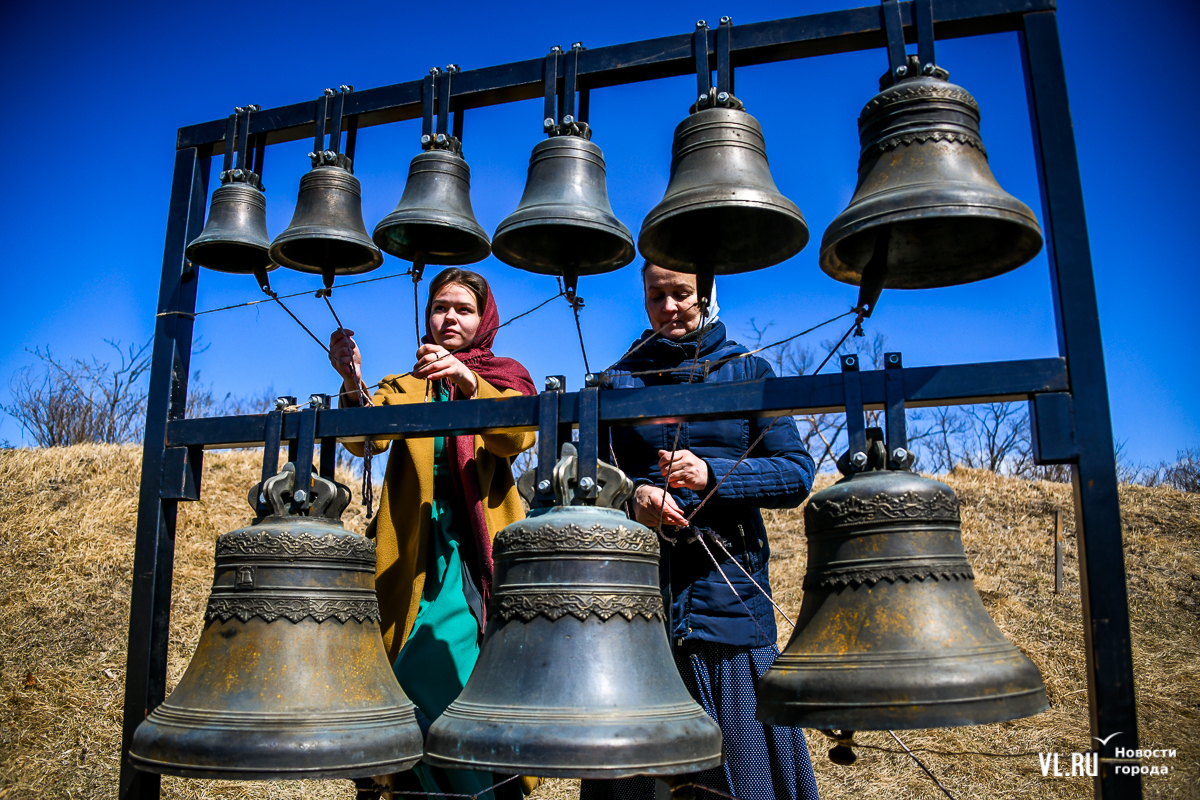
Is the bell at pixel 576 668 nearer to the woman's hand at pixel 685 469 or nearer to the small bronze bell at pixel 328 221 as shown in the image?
the woman's hand at pixel 685 469

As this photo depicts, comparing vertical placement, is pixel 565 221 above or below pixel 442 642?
above

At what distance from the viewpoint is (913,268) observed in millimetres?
2441

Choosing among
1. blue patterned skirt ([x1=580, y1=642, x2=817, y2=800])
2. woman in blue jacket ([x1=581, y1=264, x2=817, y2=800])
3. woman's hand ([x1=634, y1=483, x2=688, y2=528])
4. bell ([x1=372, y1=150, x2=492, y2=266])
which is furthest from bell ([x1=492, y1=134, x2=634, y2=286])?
blue patterned skirt ([x1=580, y1=642, x2=817, y2=800])

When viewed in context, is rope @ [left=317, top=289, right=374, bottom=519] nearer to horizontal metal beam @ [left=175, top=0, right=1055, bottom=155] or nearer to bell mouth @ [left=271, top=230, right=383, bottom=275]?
bell mouth @ [left=271, top=230, right=383, bottom=275]

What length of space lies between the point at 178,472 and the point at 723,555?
6.15 ft

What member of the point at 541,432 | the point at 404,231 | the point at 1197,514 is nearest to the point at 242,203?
the point at 404,231

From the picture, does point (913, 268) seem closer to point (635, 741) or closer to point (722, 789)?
point (635, 741)

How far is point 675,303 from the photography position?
3232 millimetres

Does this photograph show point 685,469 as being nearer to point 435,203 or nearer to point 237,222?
point 435,203

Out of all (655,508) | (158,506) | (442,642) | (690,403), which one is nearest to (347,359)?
(158,506)

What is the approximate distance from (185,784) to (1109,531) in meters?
5.71

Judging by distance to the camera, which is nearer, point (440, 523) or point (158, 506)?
point (158, 506)

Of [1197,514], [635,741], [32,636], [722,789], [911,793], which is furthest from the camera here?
[1197,514]

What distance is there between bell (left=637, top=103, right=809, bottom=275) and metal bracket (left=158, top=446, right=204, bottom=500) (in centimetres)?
166
